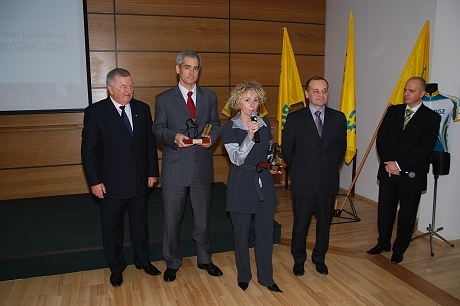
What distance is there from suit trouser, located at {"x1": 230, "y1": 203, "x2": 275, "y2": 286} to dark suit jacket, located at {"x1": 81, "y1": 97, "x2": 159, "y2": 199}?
88cm

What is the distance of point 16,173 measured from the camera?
535 centimetres

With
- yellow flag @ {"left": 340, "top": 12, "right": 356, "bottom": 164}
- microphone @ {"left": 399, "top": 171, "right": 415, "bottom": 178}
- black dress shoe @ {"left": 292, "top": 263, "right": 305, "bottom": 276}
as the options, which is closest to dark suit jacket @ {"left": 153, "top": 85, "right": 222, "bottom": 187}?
black dress shoe @ {"left": 292, "top": 263, "right": 305, "bottom": 276}

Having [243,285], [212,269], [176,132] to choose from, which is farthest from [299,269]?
[176,132]

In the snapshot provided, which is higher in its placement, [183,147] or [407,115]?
[407,115]

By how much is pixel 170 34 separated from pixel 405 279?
4361mm

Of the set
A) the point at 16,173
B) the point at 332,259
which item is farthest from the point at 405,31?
the point at 16,173

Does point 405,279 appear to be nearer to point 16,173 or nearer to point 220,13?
point 220,13

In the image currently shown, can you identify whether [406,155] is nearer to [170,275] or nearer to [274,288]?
[274,288]

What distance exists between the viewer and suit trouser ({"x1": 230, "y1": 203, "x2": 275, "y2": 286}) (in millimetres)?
3057

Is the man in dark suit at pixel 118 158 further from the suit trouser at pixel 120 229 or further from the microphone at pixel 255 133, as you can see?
the microphone at pixel 255 133

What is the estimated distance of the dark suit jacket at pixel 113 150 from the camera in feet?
10.1

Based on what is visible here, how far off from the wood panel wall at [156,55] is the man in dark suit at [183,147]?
8.84 feet

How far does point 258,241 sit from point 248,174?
21.9 inches

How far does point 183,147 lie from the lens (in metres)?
3.09
